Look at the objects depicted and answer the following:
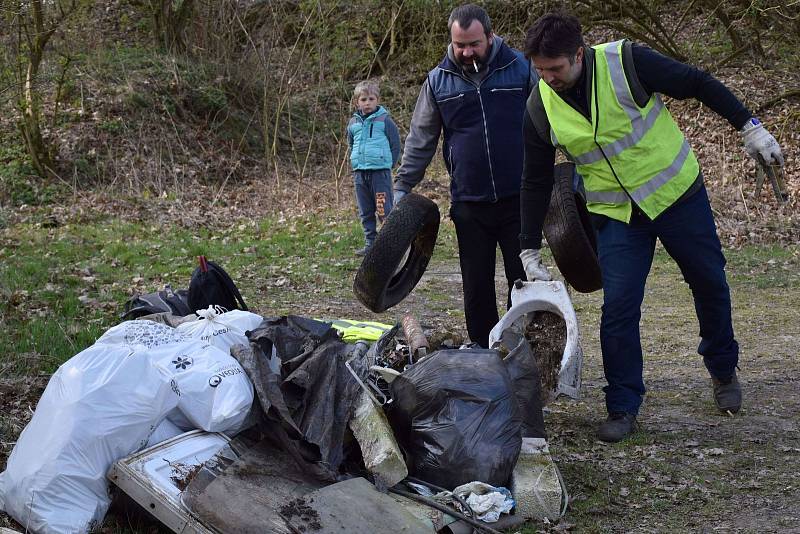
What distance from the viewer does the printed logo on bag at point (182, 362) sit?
11.8 ft

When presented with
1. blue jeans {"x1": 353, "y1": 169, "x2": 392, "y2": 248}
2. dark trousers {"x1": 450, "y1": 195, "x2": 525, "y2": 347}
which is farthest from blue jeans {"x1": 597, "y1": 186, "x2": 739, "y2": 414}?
blue jeans {"x1": 353, "y1": 169, "x2": 392, "y2": 248}

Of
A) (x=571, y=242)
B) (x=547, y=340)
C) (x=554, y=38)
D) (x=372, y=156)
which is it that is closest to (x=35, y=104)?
(x=372, y=156)

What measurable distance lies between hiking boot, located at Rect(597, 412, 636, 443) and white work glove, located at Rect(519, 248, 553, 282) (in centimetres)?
77

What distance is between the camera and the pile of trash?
314cm

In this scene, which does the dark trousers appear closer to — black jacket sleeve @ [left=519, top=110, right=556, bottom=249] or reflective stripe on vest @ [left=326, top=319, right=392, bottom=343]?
black jacket sleeve @ [left=519, top=110, right=556, bottom=249]

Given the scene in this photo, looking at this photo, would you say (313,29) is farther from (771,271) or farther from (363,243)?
(771,271)

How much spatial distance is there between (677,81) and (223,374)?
2.35 metres

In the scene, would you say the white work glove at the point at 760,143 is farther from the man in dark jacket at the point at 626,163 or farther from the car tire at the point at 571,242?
the car tire at the point at 571,242

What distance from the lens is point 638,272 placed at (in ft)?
13.8

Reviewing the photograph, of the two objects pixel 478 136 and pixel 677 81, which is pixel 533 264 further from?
pixel 677 81

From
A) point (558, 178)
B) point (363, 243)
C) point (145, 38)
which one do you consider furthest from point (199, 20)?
point (558, 178)

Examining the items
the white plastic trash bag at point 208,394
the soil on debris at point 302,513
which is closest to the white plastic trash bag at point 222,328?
the white plastic trash bag at point 208,394

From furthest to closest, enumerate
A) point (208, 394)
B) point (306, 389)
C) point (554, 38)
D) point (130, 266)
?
point (130, 266) < point (554, 38) < point (306, 389) < point (208, 394)

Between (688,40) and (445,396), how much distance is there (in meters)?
13.6
